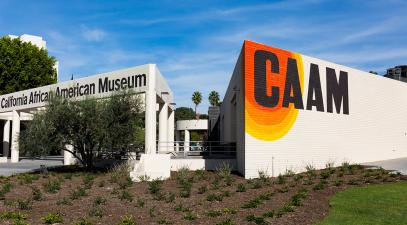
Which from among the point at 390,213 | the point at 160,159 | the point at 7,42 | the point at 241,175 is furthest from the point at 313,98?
the point at 7,42

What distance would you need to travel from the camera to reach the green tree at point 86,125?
20172 mm

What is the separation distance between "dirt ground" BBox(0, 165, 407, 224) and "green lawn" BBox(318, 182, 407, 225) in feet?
1.30

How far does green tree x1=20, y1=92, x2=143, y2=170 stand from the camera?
66.2 feet

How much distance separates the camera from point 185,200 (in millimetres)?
12469

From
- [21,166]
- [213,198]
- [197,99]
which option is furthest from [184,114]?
[213,198]

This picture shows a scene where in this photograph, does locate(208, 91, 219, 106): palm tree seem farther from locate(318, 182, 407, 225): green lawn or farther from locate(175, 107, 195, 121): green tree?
locate(318, 182, 407, 225): green lawn

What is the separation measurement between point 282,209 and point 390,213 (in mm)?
2578

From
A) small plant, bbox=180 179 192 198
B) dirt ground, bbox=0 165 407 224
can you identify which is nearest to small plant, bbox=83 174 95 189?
dirt ground, bbox=0 165 407 224

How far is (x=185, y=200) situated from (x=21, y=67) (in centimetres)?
3783

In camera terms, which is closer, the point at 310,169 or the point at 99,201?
the point at 99,201

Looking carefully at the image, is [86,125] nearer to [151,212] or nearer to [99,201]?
[99,201]

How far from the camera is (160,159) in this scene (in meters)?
18.6

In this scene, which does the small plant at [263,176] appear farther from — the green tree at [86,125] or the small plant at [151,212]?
the small plant at [151,212]

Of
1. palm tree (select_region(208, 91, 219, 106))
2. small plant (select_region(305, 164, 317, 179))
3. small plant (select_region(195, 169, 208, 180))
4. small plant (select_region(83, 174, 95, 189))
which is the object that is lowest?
small plant (select_region(83, 174, 95, 189))
